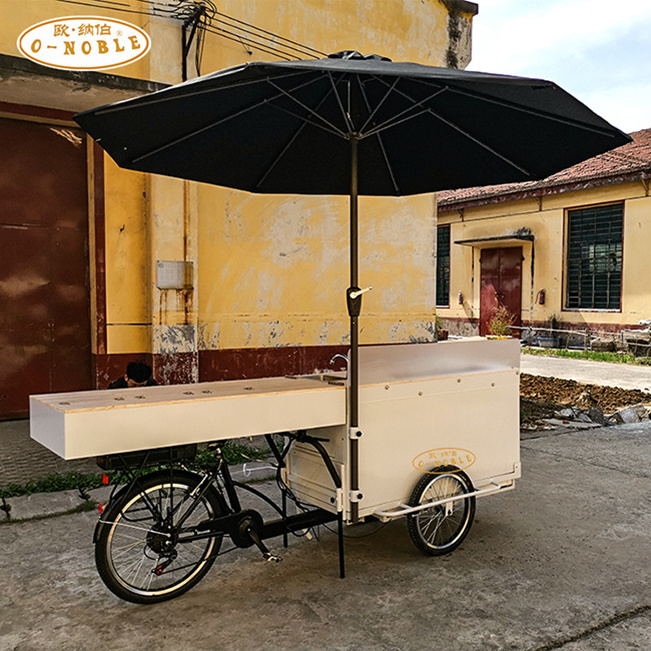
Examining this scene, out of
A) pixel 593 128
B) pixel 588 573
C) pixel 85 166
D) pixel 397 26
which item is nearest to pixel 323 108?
pixel 593 128

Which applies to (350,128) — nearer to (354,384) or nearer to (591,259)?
(354,384)

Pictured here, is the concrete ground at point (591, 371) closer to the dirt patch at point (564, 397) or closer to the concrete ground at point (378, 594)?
the dirt patch at point (564, 397)

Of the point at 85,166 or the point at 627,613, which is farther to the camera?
the point at 85,166

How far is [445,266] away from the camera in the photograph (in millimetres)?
24094

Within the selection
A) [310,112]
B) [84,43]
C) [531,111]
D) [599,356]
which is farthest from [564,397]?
[84,43]

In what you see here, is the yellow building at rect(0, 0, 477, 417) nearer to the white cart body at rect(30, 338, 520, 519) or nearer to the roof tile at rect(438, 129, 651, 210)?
the white cart body at rect(30, 338, 520, 519)

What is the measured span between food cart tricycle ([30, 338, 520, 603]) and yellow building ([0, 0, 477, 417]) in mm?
3201

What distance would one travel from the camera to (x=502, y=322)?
65.8ft

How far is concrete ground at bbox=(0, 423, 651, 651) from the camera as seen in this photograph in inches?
120

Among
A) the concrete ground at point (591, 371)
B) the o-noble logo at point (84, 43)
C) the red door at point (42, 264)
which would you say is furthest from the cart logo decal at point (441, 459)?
the concrete ground at point (591, 371)

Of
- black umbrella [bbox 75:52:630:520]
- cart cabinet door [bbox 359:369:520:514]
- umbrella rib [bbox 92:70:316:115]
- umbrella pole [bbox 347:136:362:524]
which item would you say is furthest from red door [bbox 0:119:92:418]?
cart cabinet door [bbox 359:369:520:514]

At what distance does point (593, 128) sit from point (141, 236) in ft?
15.7

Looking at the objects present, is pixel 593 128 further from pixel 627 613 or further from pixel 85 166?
pixel 85 166

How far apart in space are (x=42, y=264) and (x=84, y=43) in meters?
2.31
